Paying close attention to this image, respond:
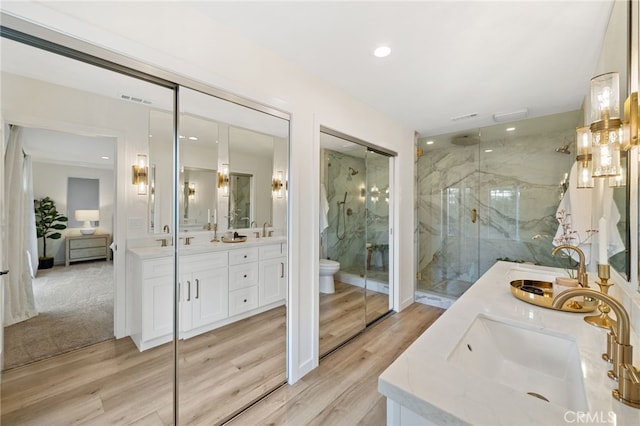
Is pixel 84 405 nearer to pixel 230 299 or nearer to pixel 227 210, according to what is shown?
pixel 230 299

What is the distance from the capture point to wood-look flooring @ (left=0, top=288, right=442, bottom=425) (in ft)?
4.80

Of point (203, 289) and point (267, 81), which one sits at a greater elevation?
point (267, 81)

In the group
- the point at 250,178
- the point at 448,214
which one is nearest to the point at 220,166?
the point at 250,178

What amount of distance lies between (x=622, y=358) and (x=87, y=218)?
252 cm

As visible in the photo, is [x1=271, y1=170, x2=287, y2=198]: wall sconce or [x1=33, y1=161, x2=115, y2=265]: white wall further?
[x1=271, y1=170, x2=287, y2=198]: wall sconce

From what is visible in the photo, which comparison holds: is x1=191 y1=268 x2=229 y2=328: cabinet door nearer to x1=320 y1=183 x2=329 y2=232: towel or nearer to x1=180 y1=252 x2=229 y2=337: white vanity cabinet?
x1=180 y1=252 x2=229 y2=337: white vanity cabinet

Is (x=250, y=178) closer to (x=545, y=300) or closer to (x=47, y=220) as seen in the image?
(x=47, y=220)

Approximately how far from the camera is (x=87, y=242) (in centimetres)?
161

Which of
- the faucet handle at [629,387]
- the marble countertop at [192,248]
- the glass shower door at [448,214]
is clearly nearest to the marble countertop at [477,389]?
the faucet handle at [629,387]

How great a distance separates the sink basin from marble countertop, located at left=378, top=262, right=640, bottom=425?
0.04 m

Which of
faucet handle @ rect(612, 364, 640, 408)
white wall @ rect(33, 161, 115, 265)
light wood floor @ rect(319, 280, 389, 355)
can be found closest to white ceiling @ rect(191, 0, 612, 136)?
white wall @ rect(33, 161, 115, 265)

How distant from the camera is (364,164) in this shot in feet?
10.7

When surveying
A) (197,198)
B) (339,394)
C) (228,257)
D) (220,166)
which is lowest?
(339,394)

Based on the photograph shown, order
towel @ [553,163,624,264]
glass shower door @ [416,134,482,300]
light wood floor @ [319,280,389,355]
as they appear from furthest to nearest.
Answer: glass shower door @ [416,134,482,300] < light wood floor @ [319,280,389,355] < towel @ [553,163,624,264]
